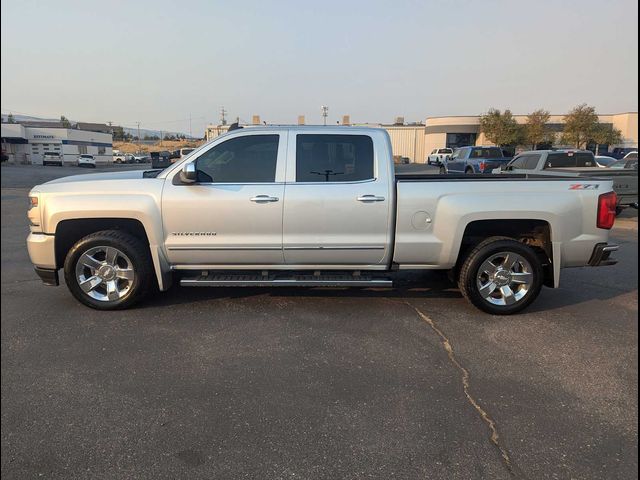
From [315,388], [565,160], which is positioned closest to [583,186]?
[315,388]

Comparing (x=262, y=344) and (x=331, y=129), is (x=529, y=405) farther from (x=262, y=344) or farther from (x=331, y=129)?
(x=331, y=129)

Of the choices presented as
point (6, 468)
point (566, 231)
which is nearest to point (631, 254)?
point (566, 231)

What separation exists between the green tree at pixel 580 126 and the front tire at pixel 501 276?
51128 mm

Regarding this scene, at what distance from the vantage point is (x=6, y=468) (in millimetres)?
2391

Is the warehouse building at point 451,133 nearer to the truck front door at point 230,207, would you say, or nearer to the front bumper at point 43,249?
the truck front door at point 230,207

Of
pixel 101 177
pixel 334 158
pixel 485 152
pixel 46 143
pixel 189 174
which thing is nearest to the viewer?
pixel 189 174

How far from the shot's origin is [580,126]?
47.9 meters

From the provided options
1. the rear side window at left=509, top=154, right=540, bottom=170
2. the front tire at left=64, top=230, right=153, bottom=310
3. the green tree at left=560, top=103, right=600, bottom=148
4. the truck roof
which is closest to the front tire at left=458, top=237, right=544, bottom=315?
the truck roof

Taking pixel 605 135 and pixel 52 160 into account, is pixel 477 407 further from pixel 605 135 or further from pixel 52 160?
pixel 52 160

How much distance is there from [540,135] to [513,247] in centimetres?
5225

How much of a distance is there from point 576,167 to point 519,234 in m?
9.49

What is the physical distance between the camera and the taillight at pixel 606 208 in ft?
15.3

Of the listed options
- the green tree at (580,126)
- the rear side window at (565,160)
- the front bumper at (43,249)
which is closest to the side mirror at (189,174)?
the front bumper at (43,249)

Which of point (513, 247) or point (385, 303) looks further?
point (385, 303)
